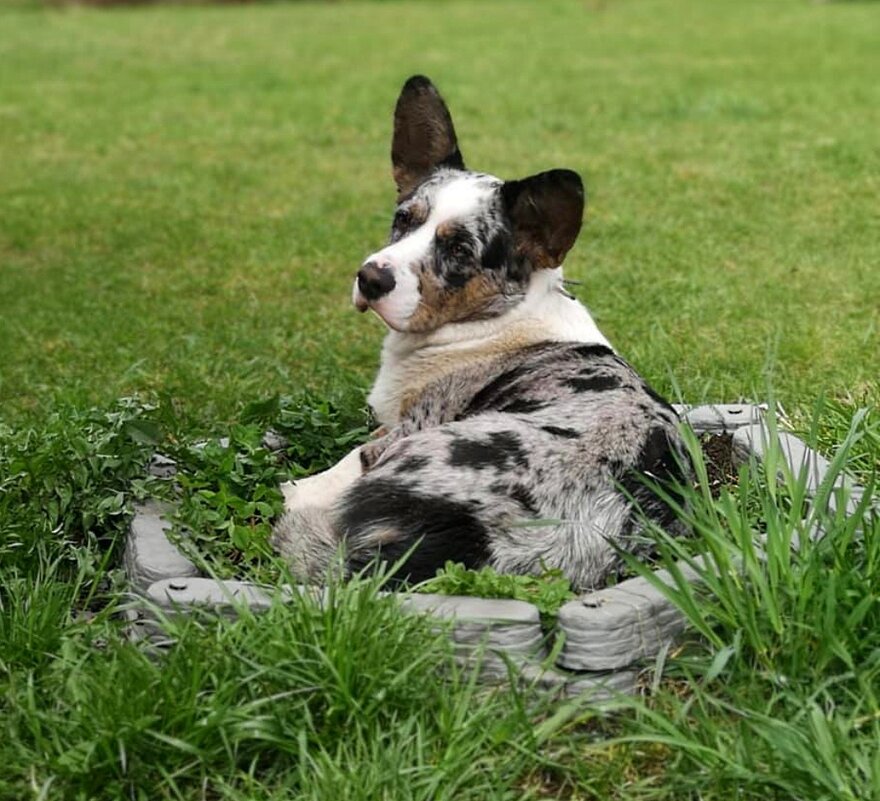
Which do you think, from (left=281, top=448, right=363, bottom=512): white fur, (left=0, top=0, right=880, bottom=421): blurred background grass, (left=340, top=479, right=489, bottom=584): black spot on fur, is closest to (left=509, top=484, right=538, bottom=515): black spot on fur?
(left=340, top=479, right=489, bottom=584): black spot on fur

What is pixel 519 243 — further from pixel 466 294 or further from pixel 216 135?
pixel 216 135

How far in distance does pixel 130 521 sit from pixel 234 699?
3.59ft

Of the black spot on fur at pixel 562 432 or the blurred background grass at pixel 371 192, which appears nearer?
the black spot on fur at pixel 562 432

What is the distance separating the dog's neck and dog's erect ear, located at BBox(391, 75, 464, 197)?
52 centimetres

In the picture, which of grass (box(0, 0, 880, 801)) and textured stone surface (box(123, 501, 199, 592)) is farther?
textured stone surface (box(123, 501, 199, 592))

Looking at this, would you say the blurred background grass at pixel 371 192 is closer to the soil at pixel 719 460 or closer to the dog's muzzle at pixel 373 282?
the soil at pixel 719 460

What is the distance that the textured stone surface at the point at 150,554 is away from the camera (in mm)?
4242

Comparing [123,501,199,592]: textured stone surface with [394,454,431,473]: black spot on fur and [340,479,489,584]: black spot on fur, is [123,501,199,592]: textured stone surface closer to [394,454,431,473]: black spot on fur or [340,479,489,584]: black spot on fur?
[340,479,489,584]: black spot on fur

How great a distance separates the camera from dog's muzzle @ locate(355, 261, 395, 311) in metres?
4.54

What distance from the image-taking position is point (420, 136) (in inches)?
195

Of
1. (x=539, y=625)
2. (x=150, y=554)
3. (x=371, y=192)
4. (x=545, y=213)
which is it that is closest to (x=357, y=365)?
(x=545, y=213)

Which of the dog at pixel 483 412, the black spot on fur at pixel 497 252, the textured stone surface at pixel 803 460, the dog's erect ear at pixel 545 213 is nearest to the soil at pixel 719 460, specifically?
the textured stone surface at pixel 803 460

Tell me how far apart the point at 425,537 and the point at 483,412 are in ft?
2.00

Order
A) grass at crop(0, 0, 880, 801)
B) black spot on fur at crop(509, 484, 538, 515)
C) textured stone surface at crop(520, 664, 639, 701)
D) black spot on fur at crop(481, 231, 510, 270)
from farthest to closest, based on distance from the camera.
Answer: black spot on fur at crop(481, 231, 510, 270)
black spot on fur at crop(509, 484, 538, 515)
textured stone surface at crop(520, 664, 639, 701)
grass at crop(0, 0, 880, 801)
